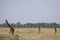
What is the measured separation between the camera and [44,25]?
99.6m

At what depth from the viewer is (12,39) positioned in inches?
619

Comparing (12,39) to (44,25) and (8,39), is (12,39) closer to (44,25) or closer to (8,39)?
(8,39)

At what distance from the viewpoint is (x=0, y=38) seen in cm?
1493

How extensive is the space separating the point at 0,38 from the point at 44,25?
8539 cm

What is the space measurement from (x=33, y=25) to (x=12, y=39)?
87752mm

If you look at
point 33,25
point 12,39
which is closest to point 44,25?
point 33,25

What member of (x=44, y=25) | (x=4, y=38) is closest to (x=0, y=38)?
(x=4, y=38)

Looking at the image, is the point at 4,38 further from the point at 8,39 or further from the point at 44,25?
the point at 44,25

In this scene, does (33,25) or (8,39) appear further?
(33,25)

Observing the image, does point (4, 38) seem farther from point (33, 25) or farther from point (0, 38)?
point (33, 25)

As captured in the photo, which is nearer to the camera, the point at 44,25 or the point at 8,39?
the point at 8,39

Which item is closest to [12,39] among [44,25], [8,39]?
[8,39]

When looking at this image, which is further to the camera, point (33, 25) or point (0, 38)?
point (33, 25)

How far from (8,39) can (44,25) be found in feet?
279
